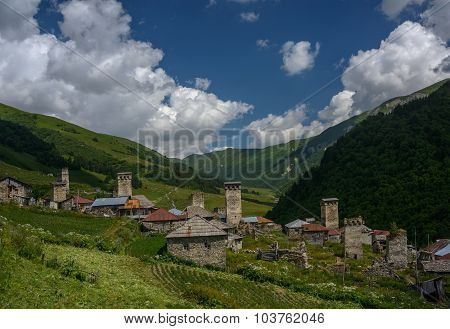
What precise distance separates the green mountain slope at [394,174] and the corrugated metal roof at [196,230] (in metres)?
44.3

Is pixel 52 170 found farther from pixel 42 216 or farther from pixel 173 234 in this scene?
pixel 173 234

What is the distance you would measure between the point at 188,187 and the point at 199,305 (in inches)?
5786

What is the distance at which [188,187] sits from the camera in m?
164

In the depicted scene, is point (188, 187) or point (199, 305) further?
point (188, 187)

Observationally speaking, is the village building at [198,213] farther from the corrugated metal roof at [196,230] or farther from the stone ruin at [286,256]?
the corrugated metal roof at [196,230]

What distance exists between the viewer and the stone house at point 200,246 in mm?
33406

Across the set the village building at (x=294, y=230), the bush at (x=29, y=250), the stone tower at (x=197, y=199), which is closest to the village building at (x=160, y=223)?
the stone tower at (x=197, y=199)

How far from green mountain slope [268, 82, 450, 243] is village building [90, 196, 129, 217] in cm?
4159

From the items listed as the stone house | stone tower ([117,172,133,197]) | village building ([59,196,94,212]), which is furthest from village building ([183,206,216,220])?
the stone house

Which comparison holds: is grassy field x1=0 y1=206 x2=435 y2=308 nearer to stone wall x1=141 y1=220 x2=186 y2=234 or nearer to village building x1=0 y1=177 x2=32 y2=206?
stone wall x1=141 y1=220 x2=186 y2=234

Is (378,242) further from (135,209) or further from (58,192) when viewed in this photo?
(58,192)

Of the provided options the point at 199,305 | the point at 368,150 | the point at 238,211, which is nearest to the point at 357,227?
the point at 238,211

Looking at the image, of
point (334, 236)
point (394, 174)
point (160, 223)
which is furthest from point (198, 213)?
point (394, 174)

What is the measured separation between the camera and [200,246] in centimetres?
3359
